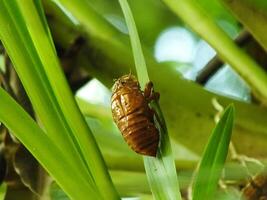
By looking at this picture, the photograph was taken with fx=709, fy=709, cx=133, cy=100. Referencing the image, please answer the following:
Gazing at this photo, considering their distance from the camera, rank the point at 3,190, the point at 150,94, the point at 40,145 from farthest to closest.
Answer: the point at 3,190 < the point at 150,94 < the point at 40,145

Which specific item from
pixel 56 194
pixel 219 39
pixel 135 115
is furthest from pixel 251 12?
pixel 56 194

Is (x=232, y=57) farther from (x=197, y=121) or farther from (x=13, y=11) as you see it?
(x=13, y=11)

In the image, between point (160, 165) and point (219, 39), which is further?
point (219, 39)

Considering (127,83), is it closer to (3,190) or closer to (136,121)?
(136,121)

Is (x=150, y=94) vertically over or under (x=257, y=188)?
over

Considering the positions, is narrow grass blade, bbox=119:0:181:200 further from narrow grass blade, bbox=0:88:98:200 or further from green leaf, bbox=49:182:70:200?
green leaf, bbox=49:182:70:200

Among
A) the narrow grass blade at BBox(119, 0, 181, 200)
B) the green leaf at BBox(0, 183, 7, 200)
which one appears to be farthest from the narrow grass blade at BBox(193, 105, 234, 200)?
the green leaf at BBox(0, 183, 7, 200)

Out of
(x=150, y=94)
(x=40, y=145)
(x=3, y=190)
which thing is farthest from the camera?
(x=3, y=190)
